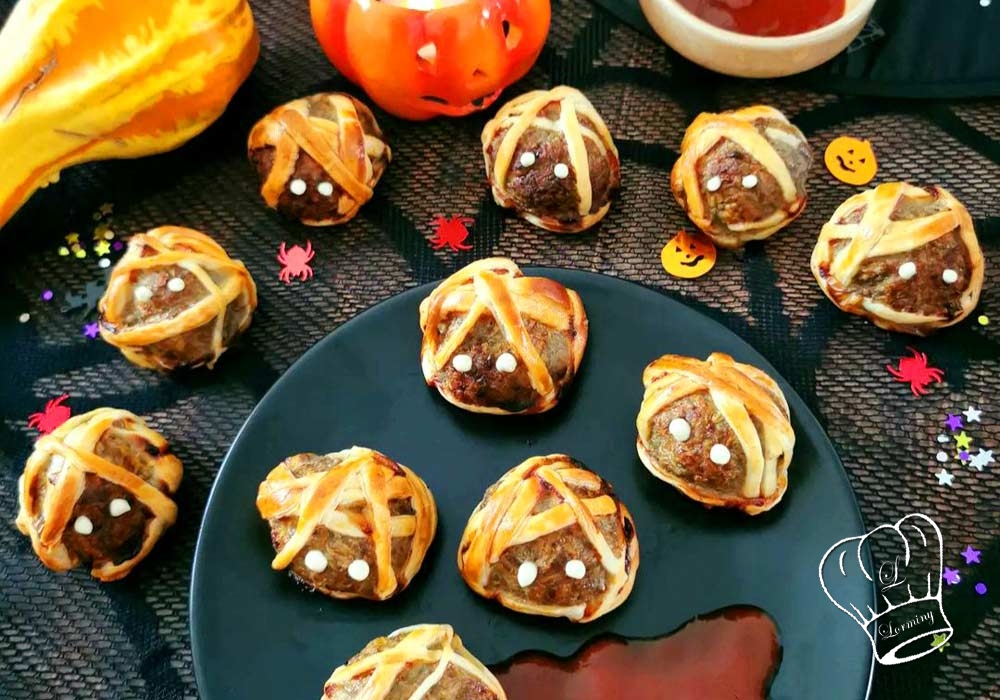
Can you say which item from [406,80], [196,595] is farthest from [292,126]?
[196,595]

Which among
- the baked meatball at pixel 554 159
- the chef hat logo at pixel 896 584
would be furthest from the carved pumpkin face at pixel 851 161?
the chef hat logo at pixel 896 584

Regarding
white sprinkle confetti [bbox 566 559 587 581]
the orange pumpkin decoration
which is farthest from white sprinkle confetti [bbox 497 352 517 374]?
the orange pumpkin decoration

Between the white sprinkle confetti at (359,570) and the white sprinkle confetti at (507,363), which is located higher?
the white sprinkle confetti at (507,363)

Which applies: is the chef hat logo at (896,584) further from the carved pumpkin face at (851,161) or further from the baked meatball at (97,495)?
the baked meatball at (97,495)

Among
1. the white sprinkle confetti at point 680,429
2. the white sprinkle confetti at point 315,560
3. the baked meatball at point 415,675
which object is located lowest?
the baked meatball at point 415,675

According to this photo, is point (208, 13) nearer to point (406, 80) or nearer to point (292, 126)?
point (292, 126)
